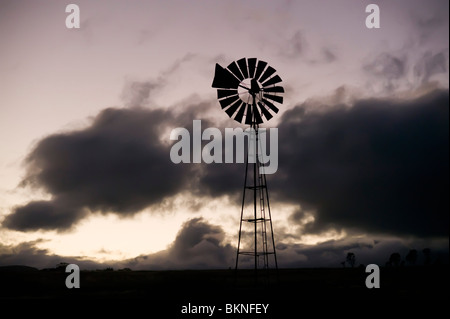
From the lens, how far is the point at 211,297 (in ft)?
65.6

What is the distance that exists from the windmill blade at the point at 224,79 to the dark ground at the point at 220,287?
10929 millimetres

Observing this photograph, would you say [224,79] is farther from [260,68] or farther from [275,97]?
[275,97]

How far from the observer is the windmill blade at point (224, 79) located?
2328cm

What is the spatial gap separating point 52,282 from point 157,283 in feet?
22.9

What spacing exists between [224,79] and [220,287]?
1257cm

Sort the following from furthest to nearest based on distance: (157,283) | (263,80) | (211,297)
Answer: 1. (157,283)
2. (263,80)
3. (211,297)

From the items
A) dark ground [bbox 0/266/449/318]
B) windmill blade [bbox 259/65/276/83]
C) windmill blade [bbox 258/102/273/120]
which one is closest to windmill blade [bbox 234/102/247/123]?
windmill blade [bbox 258/102/273/120]

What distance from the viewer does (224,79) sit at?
76.7ft

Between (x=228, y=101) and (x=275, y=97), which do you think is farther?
(x=275, y=97)

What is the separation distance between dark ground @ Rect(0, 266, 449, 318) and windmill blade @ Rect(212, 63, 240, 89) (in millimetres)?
10929

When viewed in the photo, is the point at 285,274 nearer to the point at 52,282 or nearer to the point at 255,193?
the point at 255,193

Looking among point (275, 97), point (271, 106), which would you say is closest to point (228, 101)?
point (271, 106)

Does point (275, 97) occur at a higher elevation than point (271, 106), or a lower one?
higher
